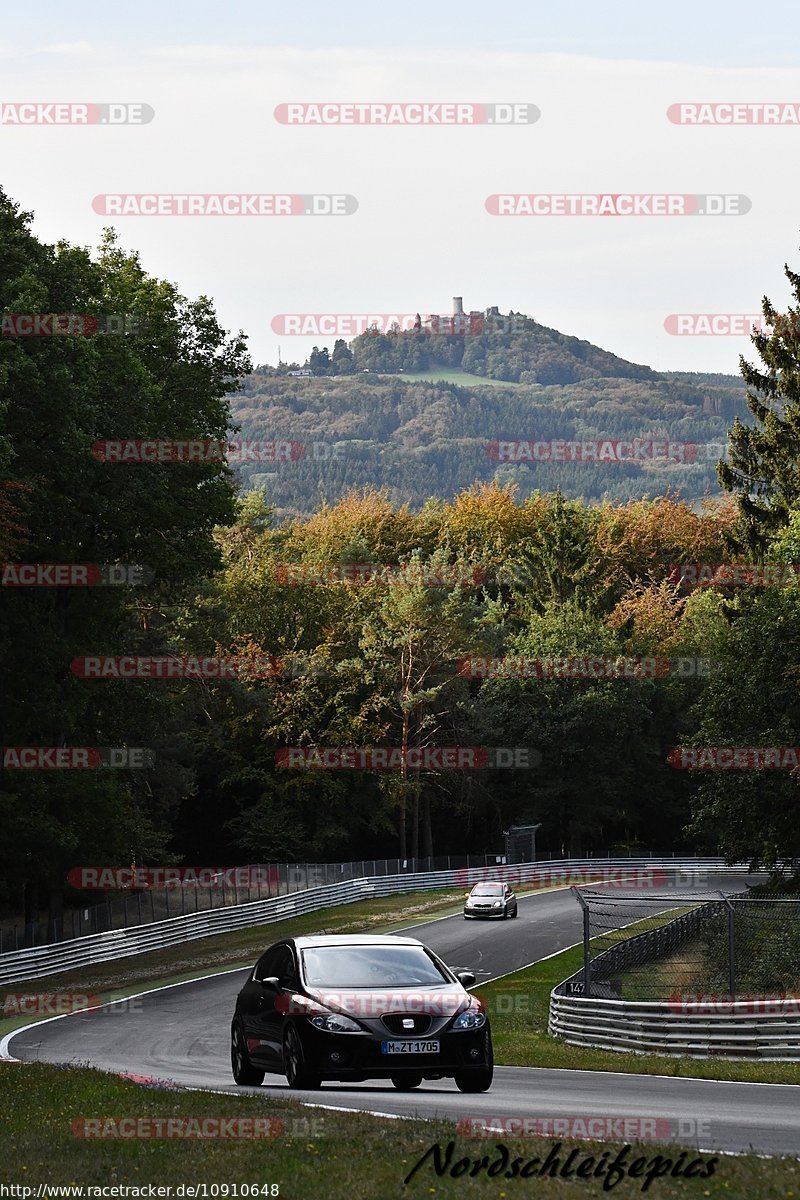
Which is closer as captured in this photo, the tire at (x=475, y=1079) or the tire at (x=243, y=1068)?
the tire at (x=475, y=1079)

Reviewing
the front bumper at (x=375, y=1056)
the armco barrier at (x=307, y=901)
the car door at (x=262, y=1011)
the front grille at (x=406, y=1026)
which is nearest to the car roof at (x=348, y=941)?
the car door at (x=262, y=1011)

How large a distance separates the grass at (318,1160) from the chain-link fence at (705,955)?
7942mm

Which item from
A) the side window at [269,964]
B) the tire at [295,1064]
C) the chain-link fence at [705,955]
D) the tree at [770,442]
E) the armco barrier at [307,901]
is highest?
the tree at [770,442]

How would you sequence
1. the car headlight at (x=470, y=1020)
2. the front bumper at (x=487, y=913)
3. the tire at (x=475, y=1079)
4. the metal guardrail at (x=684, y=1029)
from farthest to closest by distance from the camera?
the front bumper at (x=487, y=913) < the metal guardrail at (x=684, y=1029) < the tire at (x=475, y=1079) < the car headlight at (x=470, y=1020)

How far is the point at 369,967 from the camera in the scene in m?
15.2

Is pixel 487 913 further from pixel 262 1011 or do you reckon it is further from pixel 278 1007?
pixel 278 1007

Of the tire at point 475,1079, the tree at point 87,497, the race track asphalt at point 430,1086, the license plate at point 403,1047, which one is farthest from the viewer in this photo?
the tree at point 87,497

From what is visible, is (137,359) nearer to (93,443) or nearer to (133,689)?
(93,443)

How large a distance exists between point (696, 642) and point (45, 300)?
59.7 m

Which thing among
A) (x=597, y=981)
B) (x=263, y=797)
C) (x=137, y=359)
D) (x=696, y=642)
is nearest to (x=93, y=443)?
(x=137, y=359)

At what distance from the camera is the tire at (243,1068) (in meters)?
16.1

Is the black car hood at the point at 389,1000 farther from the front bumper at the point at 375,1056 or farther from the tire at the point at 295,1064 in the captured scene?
the tire at the point at 295,1064

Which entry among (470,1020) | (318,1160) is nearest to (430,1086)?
(470,1020)

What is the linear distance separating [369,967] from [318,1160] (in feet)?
17.5
